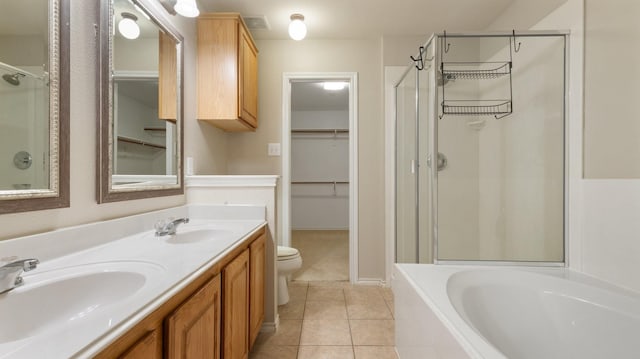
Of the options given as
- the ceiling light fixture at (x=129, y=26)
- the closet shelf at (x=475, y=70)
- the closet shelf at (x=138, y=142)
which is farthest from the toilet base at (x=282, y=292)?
the closet shelf at (x=475, y=70)

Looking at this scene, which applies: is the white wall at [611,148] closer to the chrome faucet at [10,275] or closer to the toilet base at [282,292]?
the toilet base at [282,292]

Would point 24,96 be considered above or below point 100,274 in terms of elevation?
above

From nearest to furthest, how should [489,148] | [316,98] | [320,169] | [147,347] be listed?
[147,347], [489,148], [316,98], [320,169]

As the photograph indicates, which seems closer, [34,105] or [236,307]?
[34,105]

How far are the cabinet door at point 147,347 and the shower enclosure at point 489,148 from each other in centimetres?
136

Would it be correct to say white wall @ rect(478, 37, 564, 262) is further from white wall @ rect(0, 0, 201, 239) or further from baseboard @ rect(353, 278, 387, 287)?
white wall @ rect(0, 0, 201, 239)

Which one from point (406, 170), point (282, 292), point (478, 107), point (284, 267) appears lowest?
point (282, 292)

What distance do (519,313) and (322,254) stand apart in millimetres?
2567

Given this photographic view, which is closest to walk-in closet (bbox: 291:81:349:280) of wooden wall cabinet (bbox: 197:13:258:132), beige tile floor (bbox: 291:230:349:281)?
beige tile floor (bbox: 291:230:349:281)

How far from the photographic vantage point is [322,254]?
360cm

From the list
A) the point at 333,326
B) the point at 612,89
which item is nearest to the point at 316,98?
the point at 333,326

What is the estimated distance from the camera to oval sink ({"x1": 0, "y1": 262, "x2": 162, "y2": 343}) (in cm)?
64

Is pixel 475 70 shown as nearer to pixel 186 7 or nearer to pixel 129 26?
pixel 186 7

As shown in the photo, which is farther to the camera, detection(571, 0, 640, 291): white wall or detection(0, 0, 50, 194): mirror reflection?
detection(571, 0, 640, 291): white wall
